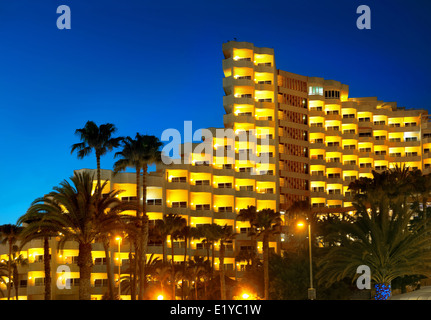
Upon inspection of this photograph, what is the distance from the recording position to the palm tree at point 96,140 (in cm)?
7119

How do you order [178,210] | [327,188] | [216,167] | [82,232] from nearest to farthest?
[82,232] < [178,210] < [216,167] < [327,188]

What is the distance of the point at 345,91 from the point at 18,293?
8725 centimetres

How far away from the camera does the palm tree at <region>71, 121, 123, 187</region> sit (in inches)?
2803

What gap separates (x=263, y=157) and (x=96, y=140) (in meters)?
48.8

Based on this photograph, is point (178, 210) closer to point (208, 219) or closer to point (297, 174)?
point (208, 219)

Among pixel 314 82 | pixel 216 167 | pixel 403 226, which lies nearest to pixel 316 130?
pixel 314 82

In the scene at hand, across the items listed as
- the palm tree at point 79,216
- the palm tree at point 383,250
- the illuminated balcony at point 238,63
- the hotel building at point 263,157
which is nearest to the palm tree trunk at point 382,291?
the palm tree at point 383,250

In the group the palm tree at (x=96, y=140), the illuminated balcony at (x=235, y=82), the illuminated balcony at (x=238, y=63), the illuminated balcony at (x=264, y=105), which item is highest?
the illuminated balcony at (x=238, y=63)

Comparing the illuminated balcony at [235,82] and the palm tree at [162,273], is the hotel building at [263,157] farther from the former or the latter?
the palm tree at [162,273]

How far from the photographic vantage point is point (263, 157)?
114 metres

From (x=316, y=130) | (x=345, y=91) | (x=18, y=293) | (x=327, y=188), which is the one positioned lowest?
(x=18, y=293)

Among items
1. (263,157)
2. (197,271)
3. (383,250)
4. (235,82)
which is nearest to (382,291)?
(383,250)

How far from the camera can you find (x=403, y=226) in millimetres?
43844

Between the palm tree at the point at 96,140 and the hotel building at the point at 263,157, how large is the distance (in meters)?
17.9
